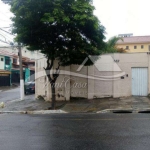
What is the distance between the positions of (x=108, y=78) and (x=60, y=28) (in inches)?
233

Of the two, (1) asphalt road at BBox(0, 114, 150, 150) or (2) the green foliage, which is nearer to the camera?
(1) asphalt road at BBox(0, 114, 150, 150)

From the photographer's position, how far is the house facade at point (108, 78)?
14906 mm

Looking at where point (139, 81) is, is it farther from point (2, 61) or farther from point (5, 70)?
point (2, 61)

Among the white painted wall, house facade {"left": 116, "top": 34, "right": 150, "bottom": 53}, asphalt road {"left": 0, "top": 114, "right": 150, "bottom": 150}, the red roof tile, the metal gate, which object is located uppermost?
the red roof tile

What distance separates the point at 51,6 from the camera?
35.0ft

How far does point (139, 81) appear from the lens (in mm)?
14922

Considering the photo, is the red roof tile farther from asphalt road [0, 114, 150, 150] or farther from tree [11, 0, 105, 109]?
asphalt road [0, 114, 150, 150]

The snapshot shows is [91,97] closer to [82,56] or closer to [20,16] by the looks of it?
[82,56]

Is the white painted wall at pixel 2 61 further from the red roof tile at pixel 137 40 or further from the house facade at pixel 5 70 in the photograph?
the red roof tile at pixel 137 40

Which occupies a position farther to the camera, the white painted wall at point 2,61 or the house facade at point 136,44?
the house facade at point 136,44

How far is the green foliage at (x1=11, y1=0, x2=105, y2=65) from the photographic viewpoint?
10.6 meters

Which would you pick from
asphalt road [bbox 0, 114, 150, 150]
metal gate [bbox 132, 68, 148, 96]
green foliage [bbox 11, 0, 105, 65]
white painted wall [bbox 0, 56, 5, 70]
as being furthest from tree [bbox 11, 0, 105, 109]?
white painted wall [bbox 0, 56, 5, 70]

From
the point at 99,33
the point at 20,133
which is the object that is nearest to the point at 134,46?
the point at 99,33

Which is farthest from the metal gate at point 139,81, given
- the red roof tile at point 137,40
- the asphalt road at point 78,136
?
the red roof tile at point 137,40
